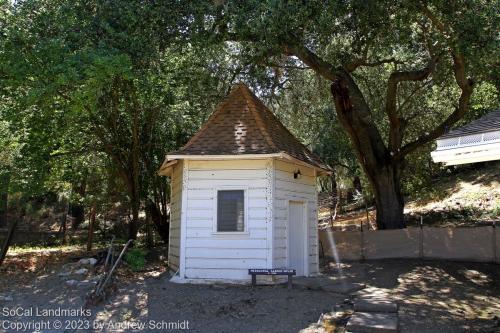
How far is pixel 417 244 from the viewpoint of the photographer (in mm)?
16484

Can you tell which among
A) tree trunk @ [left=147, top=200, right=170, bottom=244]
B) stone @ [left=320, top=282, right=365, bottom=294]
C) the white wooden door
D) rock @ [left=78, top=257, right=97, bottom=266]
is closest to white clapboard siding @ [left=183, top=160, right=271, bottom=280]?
stone @ [left=320, top=282, right=365, bottom=294]

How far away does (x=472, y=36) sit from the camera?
37.7ft

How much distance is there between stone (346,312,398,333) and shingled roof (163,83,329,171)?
4456mm

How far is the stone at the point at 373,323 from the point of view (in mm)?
8067

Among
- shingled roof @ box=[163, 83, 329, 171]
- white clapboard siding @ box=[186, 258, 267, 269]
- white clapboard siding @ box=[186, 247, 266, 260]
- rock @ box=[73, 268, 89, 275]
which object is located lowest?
rock @ box=[73, 268, 89, 275]

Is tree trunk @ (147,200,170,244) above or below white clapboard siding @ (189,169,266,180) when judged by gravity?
below

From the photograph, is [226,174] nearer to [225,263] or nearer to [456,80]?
[225,263]

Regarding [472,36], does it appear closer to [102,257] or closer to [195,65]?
[195,65]

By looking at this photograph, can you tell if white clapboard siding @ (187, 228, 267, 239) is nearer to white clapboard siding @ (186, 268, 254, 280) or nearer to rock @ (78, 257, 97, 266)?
white clapboard siding @ (186, 268, 254, 280)

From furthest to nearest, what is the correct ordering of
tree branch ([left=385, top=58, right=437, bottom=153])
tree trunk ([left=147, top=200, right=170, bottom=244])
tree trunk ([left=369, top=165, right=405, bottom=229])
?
tree trunk ([left=147, top=200, right=170, bottom=244]), tree trunk ([left=369, top=165, right=405, bottom=229]), tree branch ([left=385, top=58, right=437, bottom=153])

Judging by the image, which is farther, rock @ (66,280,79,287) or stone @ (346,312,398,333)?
rock @ (66,280,79,287)

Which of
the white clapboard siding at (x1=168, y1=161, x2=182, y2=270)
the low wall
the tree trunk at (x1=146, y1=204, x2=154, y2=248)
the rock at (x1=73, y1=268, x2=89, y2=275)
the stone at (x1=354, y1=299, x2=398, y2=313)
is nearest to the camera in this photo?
the stone at (x1=354, y1=299, x2=398, y2=313)

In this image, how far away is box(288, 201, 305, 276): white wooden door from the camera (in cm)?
1354

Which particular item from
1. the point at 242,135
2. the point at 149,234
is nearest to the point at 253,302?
the point at 242,135
